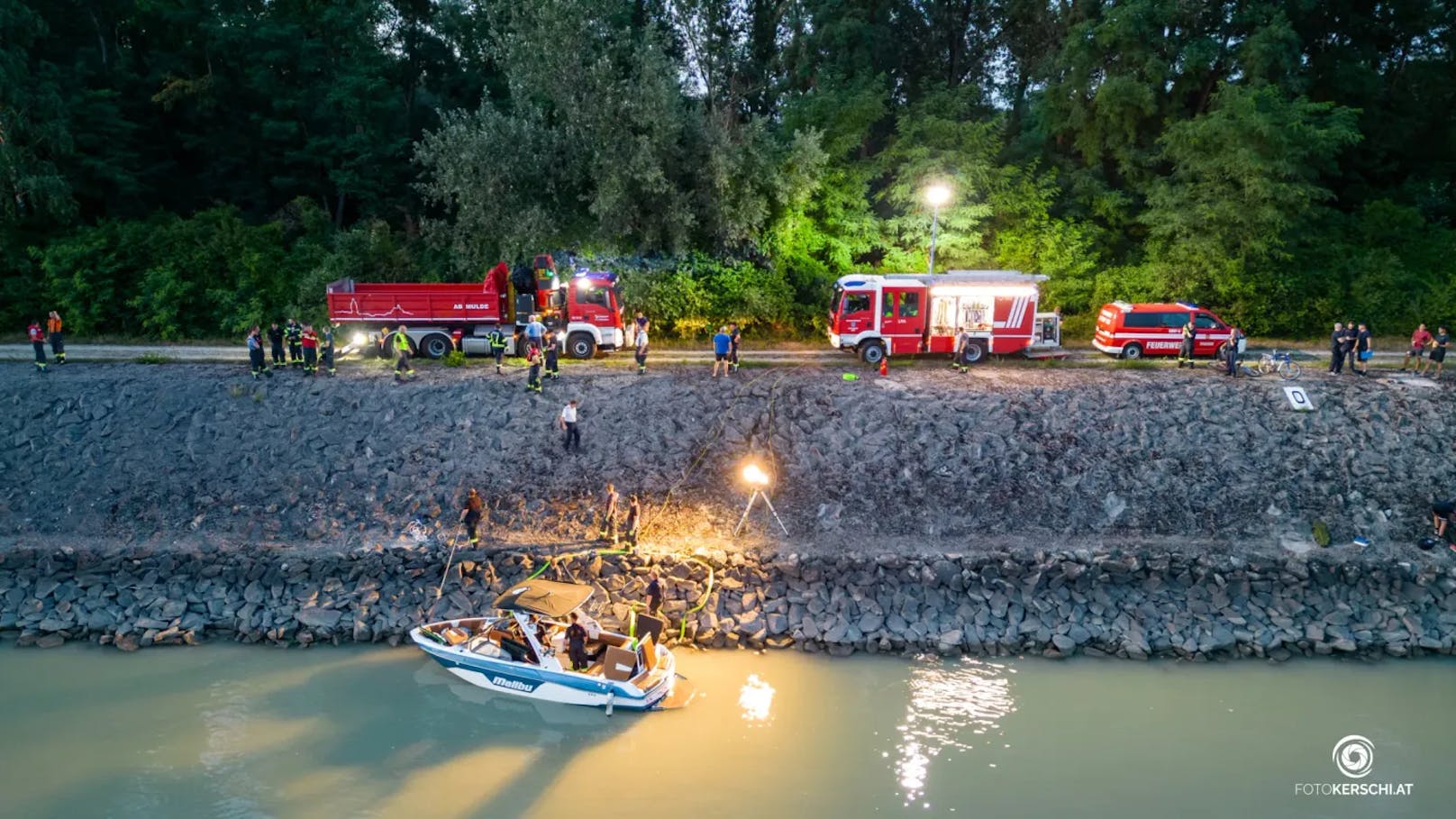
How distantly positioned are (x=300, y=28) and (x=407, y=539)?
2465 cm

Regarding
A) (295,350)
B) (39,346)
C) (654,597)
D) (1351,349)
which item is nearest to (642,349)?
(654,597)

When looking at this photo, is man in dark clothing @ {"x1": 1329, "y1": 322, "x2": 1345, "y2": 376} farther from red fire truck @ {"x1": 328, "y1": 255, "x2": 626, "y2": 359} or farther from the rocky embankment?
red fire truck @ {"x1": 328, "y1": 255, "x2": 626, "y2": 359}

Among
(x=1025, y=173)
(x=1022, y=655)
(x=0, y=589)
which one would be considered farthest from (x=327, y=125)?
(x=1022, y=655)

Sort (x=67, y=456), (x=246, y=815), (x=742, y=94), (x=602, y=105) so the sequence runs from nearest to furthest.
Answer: (x=246, y=815)
(x=67, y=456)
(x=602, y=105)
(x=742, y=94)

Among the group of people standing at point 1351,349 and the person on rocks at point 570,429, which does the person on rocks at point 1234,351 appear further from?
the person on rocks at point 570,429

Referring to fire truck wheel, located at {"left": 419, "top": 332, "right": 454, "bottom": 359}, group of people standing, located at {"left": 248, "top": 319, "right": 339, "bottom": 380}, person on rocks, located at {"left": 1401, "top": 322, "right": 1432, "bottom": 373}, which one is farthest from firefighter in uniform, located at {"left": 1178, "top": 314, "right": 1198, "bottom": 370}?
group of people standing, located at {"left": 248, "top": 319, "right": 339, "bottom": 380}

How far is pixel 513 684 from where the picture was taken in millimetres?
13945

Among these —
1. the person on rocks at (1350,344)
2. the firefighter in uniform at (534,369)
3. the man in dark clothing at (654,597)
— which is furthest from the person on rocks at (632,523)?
the person on rocks at (1350,344)

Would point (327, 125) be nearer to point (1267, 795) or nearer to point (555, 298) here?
point (555, 298)

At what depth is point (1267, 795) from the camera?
12156 millimetres

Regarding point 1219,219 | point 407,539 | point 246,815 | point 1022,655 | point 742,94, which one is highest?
point 742,94

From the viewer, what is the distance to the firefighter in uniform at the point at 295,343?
2191 centimetres

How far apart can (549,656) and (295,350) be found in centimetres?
1304

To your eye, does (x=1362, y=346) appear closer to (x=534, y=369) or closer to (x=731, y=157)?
(x=731, y=157)
